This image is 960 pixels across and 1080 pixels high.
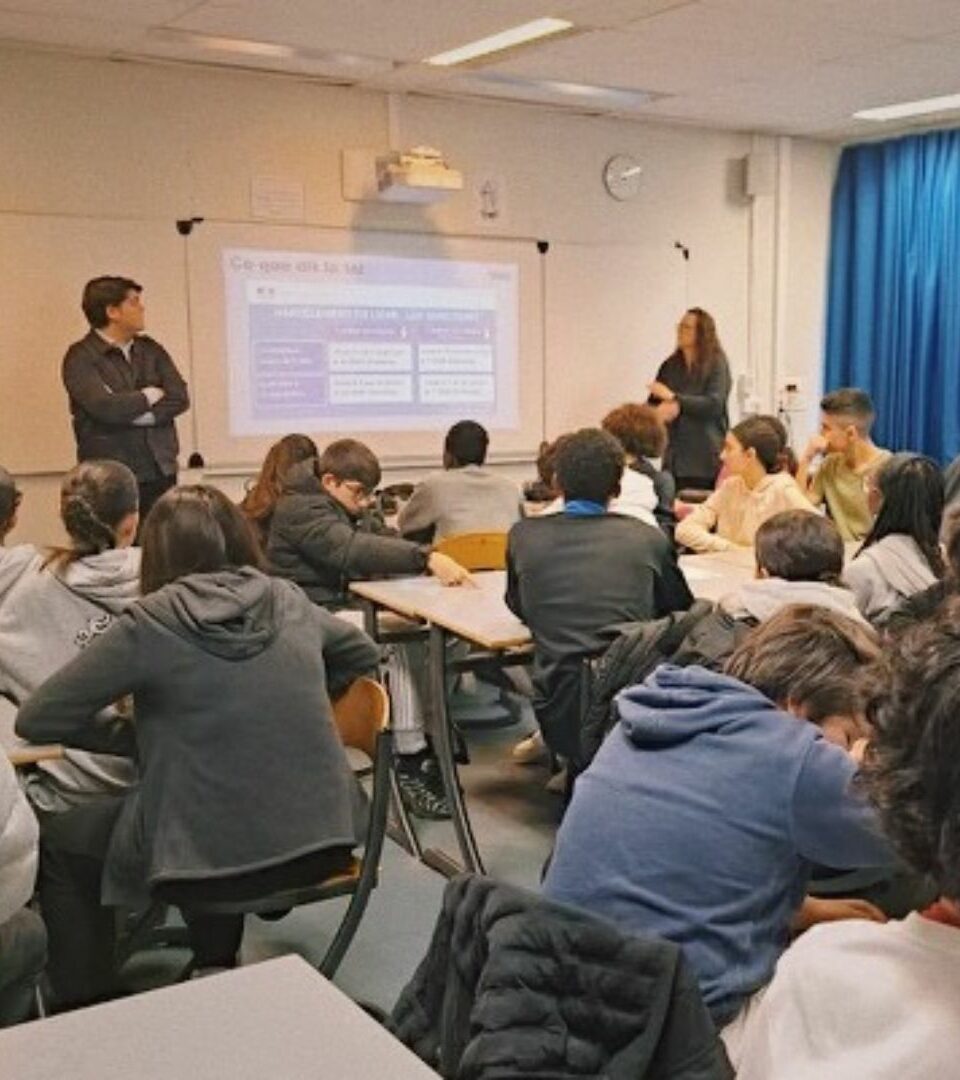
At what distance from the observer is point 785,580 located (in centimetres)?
295

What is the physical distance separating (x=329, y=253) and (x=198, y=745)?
438 centimetres

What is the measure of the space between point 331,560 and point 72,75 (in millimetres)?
2863

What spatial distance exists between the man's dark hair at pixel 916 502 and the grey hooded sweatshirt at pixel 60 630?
1860mm

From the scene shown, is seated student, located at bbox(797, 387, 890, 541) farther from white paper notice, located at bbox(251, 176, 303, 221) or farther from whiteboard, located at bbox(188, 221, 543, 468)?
white paper notice, located at bbox(251, 176, 303, 221)

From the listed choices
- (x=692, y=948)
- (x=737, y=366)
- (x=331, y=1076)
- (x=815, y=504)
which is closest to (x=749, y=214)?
(x=737, y=366)

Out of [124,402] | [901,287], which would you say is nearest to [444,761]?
[124,402]

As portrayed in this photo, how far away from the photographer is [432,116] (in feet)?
21.4

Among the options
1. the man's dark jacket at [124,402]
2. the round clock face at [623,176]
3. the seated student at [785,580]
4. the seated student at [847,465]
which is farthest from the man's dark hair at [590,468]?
the round clock face at [623,176]

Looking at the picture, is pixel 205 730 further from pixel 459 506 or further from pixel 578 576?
pixel 459 506

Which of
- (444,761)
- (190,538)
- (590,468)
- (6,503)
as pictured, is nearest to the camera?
(190,538)

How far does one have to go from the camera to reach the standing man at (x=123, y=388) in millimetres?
5309

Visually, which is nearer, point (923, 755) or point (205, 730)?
point (923, 755)

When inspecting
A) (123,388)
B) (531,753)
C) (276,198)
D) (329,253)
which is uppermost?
(276,198)

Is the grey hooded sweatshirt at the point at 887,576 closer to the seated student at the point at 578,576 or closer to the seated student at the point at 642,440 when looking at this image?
the seated student at the point at 578,576
